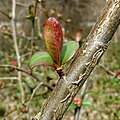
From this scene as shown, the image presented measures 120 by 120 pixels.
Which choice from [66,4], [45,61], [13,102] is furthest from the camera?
[66,4]

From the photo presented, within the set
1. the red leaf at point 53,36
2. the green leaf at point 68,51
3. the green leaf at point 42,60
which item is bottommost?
the green leaf at point 42,60

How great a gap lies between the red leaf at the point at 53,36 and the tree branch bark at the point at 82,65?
5 centimetres

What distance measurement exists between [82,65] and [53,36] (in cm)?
8

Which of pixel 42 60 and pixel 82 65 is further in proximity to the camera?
pixel 42 60

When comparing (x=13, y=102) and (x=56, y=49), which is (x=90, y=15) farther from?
(x=56, y=49)

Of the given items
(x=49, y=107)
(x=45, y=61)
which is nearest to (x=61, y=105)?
(x=49, y=107)

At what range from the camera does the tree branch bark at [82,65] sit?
49 centimetres

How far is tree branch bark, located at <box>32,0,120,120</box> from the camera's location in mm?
485

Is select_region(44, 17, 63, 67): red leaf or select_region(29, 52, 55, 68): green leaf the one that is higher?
select_region(44, 17, 63, 67): red leaf

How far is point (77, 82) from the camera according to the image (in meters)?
0.49

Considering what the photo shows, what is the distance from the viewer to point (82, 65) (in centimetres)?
49

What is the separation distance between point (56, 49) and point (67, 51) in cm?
6

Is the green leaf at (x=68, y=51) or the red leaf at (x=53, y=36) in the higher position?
Answer: the red leaf at (x=53, y=36)

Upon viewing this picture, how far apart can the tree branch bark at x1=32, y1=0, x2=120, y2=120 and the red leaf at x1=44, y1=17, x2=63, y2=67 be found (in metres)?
0.05
